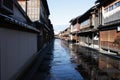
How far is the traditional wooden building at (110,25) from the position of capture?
2865 centimetres

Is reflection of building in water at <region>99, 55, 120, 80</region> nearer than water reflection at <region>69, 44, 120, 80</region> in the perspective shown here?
No

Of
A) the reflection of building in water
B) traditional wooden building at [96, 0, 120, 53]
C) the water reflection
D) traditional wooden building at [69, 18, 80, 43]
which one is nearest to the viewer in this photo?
the water reflection

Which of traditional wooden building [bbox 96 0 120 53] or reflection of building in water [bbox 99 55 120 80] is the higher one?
traditional wooden building [bbox 96 0 120 53]

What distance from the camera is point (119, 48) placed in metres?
27.0

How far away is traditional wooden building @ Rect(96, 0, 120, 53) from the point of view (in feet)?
94.0

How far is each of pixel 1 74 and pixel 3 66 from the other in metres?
0.55

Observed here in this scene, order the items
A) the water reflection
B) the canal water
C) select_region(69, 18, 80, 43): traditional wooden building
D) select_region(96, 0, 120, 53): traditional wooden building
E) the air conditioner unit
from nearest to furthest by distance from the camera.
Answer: the air conditioner unit < the canal water < the water reflection < select_region(96, 0, 120, 53): traditional wooden building < select_region(69, 18, 80, 43): traditional wooden building

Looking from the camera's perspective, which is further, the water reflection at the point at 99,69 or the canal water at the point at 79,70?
the water reflection at the point at 99,69

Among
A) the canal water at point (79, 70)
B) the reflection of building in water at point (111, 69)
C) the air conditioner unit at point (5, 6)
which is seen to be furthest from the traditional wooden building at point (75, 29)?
the air conditioner unit at point (5, 6)

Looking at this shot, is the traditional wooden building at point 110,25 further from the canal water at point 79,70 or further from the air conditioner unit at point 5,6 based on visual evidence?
the air conditioner unit at point 5,6

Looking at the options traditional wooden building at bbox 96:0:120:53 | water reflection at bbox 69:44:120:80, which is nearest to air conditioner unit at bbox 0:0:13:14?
water reflection at bbox 69:44:120:80

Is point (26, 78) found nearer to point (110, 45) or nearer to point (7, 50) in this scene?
point (7, 50)

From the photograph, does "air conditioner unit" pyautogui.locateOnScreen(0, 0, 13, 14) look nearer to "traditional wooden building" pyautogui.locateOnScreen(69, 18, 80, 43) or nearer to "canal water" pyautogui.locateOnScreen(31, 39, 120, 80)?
"canal water" pyautogui.locateOnScreen(31, 39, 120, 80)

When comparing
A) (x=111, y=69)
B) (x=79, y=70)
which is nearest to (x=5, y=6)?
(x=79, y=70)
